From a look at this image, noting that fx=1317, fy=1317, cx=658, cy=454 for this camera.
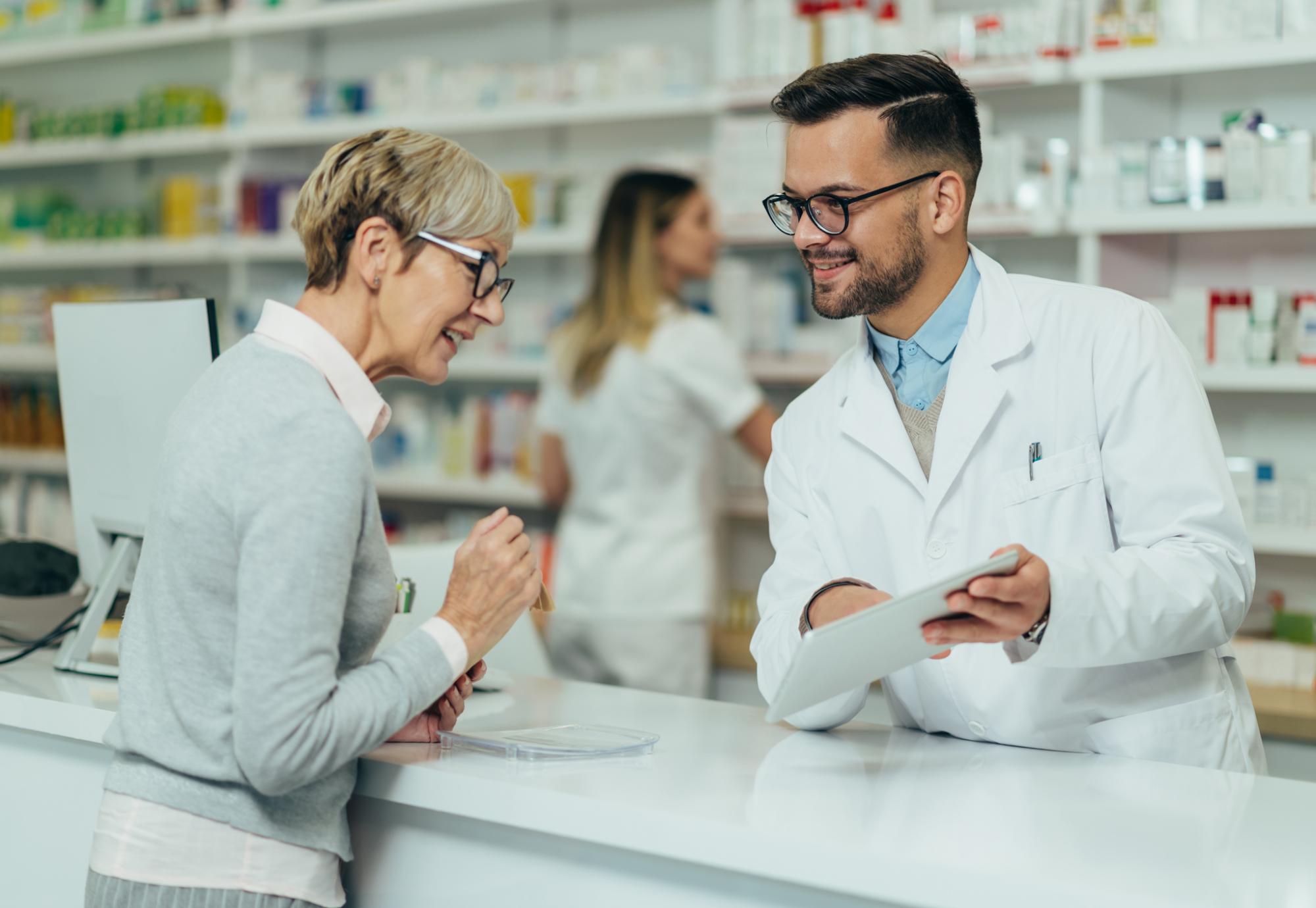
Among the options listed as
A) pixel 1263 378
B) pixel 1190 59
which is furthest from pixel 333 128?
pixel 1263 378

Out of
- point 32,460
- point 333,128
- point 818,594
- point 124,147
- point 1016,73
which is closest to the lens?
point 818,594

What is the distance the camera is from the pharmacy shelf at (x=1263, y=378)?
3.17 m

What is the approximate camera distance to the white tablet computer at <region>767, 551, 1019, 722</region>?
4.19 feet

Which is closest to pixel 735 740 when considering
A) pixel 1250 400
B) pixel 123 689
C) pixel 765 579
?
pixel 765 579

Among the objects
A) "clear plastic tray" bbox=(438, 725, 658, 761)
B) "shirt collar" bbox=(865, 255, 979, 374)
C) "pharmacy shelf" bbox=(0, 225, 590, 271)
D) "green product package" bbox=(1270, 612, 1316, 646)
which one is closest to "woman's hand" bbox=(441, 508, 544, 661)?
"clear plastic tray" bbox=(438, 725, 658, 761)

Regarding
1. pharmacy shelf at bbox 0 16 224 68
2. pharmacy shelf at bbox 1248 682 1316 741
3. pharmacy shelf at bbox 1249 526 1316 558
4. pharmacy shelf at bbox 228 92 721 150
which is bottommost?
pharmacy shelf at bbox 1248 682 1316 741

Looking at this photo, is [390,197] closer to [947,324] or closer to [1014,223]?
[947,324]

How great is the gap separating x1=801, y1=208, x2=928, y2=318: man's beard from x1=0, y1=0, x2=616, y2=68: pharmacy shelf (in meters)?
2.97

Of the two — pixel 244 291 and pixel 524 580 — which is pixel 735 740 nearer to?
pixel 524 580

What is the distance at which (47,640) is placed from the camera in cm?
216

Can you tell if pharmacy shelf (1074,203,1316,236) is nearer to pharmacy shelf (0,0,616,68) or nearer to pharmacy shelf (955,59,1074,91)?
pharmacy shelf (955,59,1074,91)

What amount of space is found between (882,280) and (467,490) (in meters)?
2.82

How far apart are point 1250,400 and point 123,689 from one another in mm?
3079

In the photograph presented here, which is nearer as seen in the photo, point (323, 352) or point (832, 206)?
point (323, 352)
